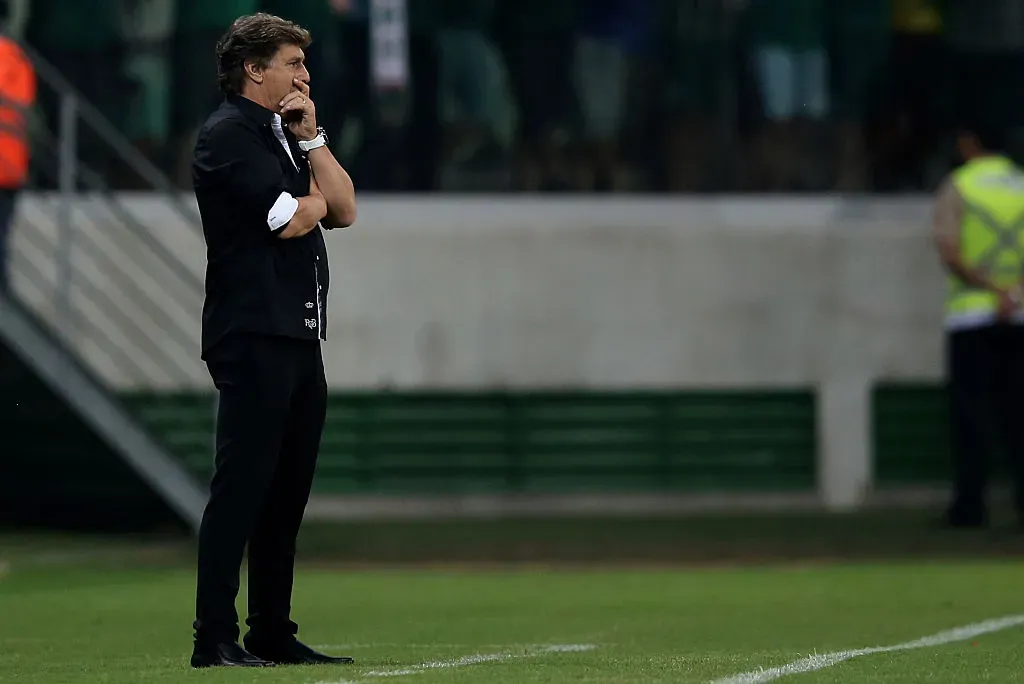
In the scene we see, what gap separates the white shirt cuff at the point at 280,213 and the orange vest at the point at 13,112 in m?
6.26

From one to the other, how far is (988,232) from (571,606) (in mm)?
5165

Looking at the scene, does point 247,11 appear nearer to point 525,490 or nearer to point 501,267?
point 501,267

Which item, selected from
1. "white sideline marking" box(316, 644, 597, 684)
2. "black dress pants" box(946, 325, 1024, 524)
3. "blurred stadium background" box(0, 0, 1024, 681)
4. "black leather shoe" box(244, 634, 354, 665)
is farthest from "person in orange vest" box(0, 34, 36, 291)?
"black leather shoe" box(244, 634, 354, 665)

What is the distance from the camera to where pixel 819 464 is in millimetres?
16281

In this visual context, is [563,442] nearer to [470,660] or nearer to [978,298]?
Answer: [978,298]

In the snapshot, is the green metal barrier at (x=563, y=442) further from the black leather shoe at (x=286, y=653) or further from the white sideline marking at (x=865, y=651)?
the black leather shoe at (x=286, y=653)

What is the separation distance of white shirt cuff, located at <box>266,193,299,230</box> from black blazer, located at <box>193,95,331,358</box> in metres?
0.02

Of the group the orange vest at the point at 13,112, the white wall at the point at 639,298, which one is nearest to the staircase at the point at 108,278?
the white wall at the point at 639,298

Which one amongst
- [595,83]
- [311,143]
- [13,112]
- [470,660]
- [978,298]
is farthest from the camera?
[595,83]

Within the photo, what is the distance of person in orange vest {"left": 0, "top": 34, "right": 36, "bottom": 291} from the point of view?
42.1 feet

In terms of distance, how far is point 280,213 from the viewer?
22.5ft

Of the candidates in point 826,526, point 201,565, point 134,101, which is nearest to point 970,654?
point 201,565

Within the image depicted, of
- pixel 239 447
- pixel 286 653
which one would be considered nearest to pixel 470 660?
pixel 286 653

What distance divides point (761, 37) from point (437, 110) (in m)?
2.20
